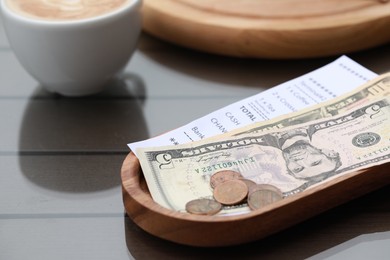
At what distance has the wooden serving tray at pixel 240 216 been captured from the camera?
2.07 feet

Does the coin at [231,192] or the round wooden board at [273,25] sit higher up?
the round wooden board at [273,25]

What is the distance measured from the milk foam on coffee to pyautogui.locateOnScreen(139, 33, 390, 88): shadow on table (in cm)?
14

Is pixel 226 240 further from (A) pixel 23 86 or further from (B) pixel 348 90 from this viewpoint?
(A) pixel 23 86

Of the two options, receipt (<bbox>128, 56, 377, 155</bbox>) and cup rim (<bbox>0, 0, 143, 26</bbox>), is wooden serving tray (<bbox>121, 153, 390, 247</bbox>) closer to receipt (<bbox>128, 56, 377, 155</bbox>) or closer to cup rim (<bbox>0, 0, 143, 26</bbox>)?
receipt (<bbox>128, 56, 377, 155</bbox>)

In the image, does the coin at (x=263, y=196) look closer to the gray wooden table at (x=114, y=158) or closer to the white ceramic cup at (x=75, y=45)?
the gray wooden table at (x=114, y=158)

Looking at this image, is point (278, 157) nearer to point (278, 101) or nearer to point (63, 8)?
point (278, 101)

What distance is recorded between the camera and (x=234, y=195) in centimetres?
68

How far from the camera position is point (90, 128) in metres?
0.86

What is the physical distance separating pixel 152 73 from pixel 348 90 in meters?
0.24

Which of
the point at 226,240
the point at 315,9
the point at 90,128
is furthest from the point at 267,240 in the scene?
the point at 315,9

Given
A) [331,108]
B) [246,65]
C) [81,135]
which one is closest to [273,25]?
[246,65]

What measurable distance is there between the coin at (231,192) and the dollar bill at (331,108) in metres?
0.09

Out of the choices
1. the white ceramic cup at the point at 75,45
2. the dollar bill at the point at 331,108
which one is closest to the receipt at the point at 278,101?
the dollar bill at the point at 331,108

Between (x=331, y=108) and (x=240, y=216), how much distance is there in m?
0.23
